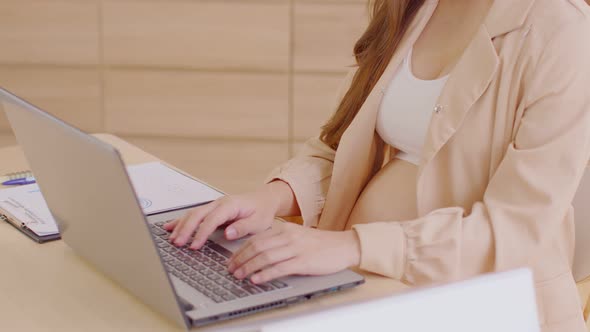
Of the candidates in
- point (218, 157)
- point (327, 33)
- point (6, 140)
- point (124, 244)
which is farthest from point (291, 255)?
point (6, 140)

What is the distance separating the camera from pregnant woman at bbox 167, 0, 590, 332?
1.15 metres

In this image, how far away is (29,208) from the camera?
1.39 meters

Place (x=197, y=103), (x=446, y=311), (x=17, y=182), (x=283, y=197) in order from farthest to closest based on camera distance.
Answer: (x=197, y=103) → (x=17, y=182) → (x=283, y=197) → (x=446, y=311)

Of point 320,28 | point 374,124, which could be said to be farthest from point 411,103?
point 320,28

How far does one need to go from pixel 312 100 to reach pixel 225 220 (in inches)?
89.2

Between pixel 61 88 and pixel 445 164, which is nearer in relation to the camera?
pixel 445 164

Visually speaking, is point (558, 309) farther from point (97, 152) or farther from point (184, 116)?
point (184, 116)

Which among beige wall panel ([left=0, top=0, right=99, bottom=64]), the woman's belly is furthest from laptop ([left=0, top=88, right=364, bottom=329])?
beige wall panel ([left=0, top=0, right=99, bottom=64])

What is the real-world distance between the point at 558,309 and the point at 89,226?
0.77m

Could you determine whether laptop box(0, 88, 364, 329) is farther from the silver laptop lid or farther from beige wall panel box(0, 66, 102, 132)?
beige wall panel box(0, 66, 102, 132)

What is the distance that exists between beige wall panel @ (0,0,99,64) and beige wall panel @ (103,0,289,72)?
8cm

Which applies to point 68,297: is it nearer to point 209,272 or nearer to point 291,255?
point 209,272

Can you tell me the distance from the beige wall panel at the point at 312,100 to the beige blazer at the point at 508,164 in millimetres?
2091

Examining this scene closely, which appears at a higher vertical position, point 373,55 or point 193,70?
point 373,55
